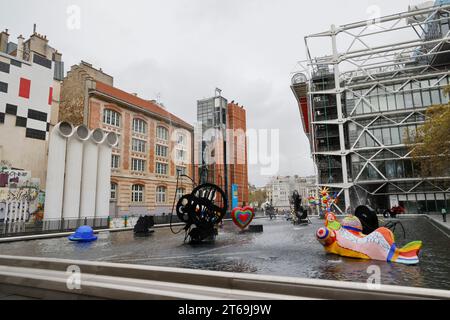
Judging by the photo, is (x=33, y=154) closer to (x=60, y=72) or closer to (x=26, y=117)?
(x=26, y=117)

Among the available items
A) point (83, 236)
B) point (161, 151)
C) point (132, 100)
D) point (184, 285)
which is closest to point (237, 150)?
point (161, 151)

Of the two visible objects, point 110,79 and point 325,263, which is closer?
point 325,263

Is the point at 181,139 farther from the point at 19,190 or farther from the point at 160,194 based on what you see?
the point at 19,190

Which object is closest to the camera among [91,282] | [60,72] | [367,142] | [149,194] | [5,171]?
[91,282]

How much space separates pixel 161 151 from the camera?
42.3 meters

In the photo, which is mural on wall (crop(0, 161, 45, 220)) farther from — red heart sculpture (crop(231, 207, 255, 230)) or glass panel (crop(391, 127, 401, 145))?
glass panel (crop(391, 127, 401, 145))

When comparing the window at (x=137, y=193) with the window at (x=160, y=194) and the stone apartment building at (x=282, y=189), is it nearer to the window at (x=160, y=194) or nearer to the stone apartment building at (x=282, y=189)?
the window at (x=160, y=194)

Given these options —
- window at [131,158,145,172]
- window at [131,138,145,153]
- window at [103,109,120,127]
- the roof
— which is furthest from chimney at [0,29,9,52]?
window at [131,158,145,172]

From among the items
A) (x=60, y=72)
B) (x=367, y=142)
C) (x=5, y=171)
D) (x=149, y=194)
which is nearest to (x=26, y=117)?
(x=5, y=171)

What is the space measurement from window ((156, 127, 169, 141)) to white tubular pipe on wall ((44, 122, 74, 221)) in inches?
680

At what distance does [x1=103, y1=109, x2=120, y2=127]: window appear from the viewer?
3475 cm

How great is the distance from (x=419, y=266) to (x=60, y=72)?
36.8 metres

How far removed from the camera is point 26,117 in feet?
88.0
